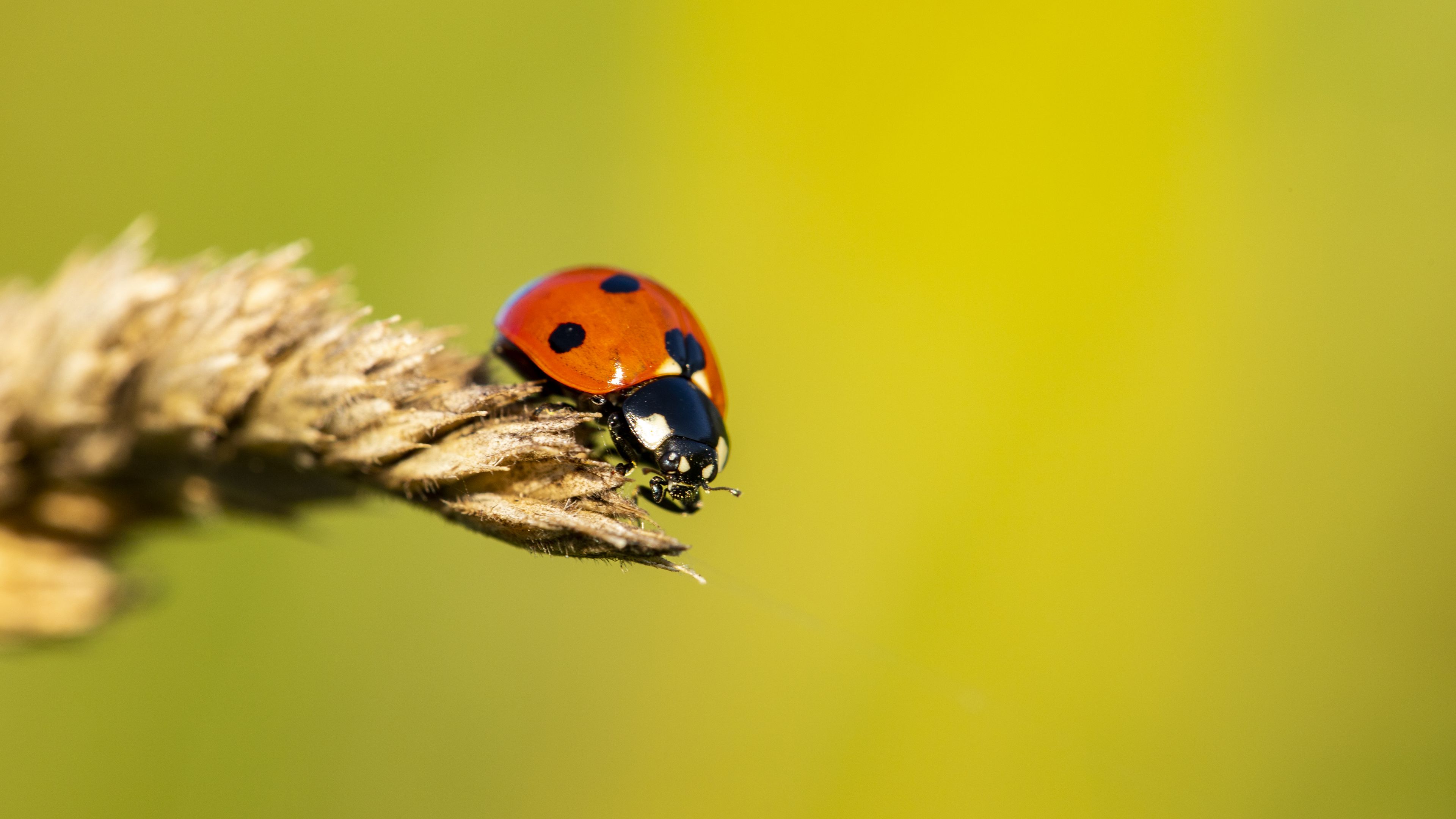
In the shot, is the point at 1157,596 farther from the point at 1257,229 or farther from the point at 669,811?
the point at 669,811

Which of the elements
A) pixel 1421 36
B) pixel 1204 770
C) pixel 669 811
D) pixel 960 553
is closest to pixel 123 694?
pixel 669 811

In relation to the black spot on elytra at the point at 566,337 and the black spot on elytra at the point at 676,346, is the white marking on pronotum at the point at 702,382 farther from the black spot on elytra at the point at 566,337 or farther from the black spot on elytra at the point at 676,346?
the black spot on elytra at the point at 566,337

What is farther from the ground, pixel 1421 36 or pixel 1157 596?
pixel 1421 36

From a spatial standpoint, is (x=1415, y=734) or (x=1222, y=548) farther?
(x=1222, y=548)

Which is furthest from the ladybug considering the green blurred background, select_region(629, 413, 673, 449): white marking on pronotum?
the green blurred background

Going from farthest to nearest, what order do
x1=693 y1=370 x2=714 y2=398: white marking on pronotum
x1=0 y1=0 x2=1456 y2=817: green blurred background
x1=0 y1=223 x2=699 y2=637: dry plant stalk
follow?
x1=0 y1=0 x2=1456 y2=817: green blurred background < x1=693 y1=370 x2=714 y2=398: white marking on pronotum < x1=0 y1=223 x2=699 y2=637: dry plant stalk

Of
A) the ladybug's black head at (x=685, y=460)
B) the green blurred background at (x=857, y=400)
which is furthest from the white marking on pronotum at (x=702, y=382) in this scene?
the green blurred background at (x=857, y=400)

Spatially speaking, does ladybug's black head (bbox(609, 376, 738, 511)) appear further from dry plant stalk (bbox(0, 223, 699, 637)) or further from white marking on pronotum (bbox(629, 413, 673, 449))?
dry plant stalk (bbox(0, 223, 699, 637))

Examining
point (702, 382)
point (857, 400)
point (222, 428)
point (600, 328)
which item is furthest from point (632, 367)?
point (857, 400)
